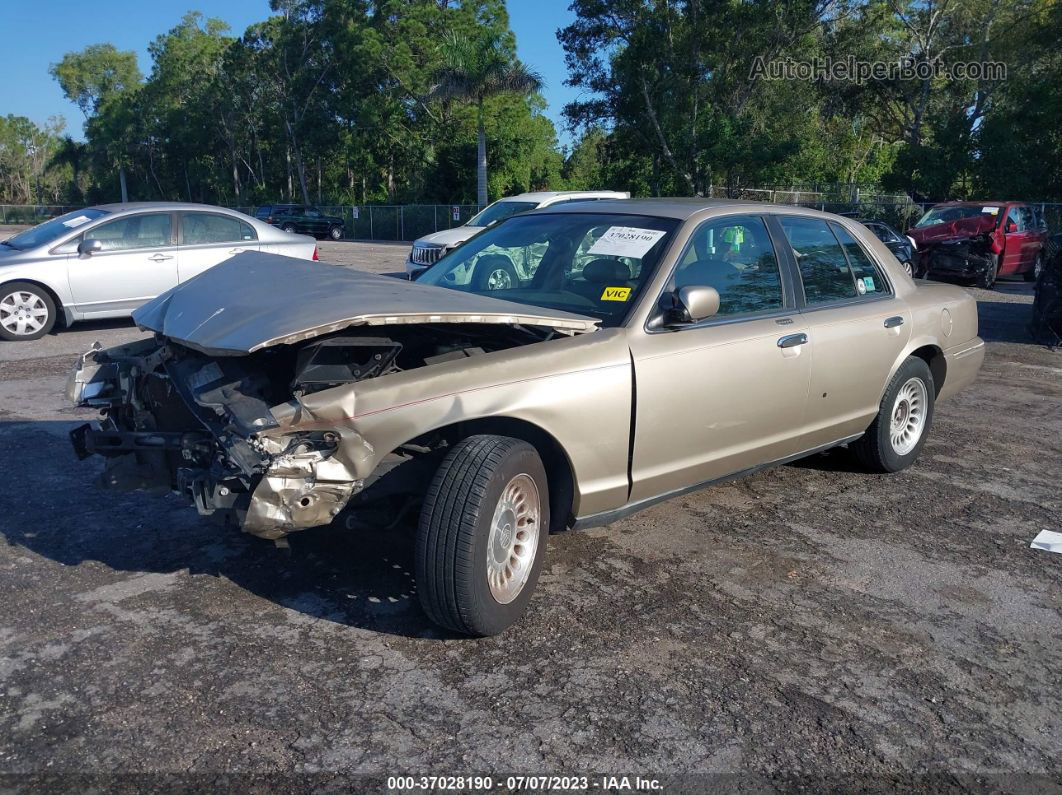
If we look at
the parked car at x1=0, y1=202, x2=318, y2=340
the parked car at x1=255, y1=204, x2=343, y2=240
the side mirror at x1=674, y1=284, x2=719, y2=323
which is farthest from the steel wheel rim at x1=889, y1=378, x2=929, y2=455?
the parked car at x1=255, y1=204, x2=343, y2=240

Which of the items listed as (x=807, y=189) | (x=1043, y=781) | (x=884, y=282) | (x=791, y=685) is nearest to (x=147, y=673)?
(x=791, y=685)

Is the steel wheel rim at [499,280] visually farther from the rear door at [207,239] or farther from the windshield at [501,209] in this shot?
the windshield at [501,209]

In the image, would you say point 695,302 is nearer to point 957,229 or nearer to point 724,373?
point 724,373

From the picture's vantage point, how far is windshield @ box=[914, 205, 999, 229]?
737 inches

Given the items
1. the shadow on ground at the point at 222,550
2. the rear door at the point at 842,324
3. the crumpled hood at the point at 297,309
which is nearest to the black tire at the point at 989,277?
the rear door at the point at 842,324

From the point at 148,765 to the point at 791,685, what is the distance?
7.01 ft

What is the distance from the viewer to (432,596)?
3.34 m

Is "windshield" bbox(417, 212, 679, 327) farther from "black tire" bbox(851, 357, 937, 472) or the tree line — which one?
the tree line

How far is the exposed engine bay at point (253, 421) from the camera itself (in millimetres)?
3145

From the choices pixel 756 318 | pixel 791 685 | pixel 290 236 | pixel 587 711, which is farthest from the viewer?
pixel 290 236

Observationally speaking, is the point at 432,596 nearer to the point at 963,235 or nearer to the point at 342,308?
the point at 342,308

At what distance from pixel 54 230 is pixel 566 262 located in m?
8.12

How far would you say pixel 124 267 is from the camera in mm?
10367

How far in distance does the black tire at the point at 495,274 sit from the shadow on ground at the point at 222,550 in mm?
1422
